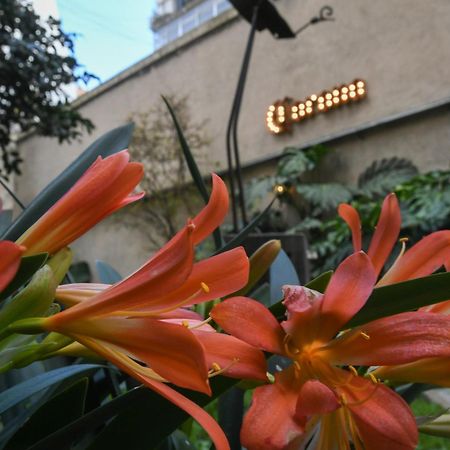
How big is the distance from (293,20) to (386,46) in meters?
1.11

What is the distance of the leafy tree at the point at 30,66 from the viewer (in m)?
2.47

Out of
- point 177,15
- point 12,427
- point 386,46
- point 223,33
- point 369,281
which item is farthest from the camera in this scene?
point 177,15

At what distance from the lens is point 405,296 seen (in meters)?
0.20

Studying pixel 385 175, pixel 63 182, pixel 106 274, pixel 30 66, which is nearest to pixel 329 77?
pixel 385 175

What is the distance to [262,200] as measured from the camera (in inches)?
197

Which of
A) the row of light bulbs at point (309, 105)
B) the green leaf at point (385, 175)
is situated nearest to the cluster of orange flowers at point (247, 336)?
the green leaf at point (385, 175)

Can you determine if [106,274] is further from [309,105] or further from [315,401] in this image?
[309,105]

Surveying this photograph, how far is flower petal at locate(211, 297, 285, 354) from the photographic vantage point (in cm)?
20

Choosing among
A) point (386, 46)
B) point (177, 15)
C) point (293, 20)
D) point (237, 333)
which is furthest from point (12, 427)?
point (177, 15)

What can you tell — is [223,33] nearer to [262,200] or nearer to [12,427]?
[262,200]

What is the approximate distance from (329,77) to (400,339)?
4.74 meters

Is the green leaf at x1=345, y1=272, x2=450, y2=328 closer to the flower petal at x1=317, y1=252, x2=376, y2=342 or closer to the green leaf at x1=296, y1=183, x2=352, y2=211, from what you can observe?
the flower petal at x1=317, y1=252, x2=376, y2=342

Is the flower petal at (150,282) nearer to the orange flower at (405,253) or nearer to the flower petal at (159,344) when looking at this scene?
the flower petal at (159,344)

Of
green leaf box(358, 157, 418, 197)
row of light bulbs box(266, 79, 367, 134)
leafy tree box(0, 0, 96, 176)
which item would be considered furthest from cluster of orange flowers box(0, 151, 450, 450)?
row of light bulbs box(266, 79, 367, 134)
